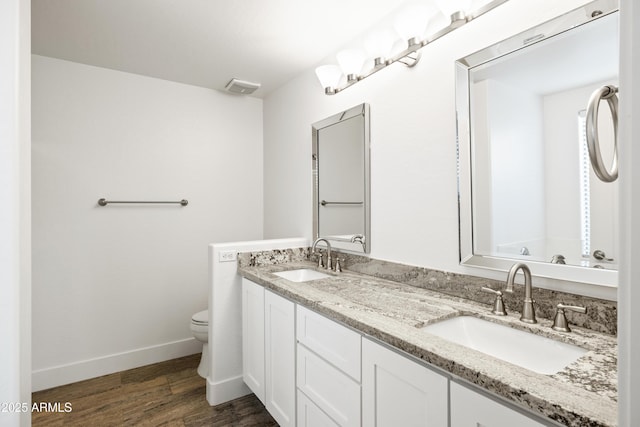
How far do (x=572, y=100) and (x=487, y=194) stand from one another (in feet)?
1.37

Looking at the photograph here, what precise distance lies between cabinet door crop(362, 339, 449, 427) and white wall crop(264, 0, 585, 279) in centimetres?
61

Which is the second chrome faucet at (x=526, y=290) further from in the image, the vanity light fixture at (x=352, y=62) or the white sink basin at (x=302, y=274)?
the vanity light fixture at (x=352, y=62)

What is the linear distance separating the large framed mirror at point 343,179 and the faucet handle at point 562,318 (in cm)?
102

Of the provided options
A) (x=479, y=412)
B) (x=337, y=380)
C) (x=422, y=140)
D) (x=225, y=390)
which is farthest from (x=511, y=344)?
(x=225, y=390)

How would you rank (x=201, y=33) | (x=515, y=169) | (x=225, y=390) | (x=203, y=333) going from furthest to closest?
(x=203, y=333)
(x=225, y=390)
(x=201, y=33)
(x=515, y=169)

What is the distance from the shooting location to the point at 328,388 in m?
1.34

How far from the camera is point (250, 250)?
7.31 feet

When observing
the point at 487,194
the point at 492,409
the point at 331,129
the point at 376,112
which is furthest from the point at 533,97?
the point at 331,129

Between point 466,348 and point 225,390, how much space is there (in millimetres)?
1736

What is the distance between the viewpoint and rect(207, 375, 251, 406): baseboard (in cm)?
209

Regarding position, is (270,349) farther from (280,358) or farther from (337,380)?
(337,380)

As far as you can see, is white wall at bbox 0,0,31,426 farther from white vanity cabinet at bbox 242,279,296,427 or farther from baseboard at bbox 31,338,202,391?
baseboard at bbox 31,338,202,391

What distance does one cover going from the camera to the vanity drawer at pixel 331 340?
120 centimetres

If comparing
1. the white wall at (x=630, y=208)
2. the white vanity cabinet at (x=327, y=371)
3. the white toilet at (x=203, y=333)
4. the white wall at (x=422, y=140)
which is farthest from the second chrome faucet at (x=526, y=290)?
the white toilet at (x=203, y=333)
